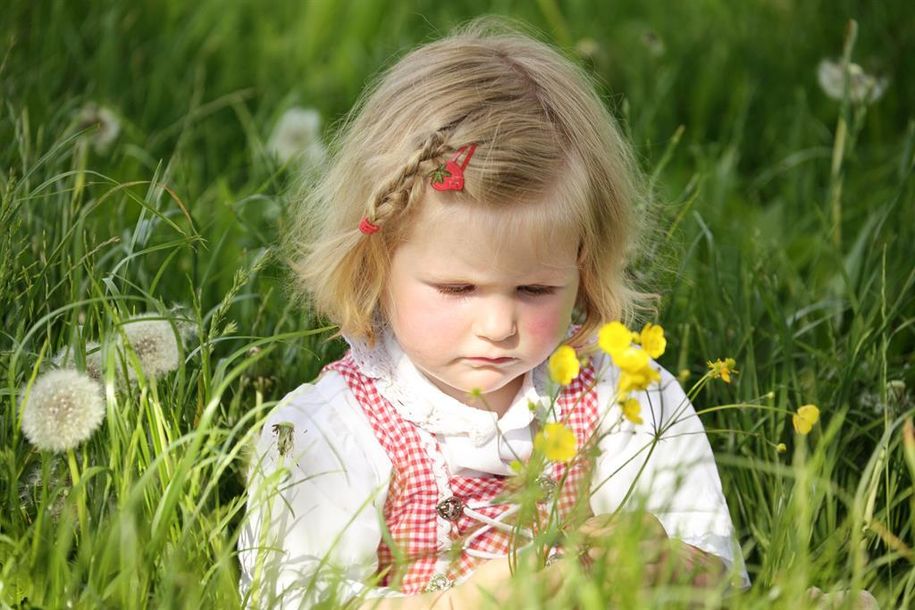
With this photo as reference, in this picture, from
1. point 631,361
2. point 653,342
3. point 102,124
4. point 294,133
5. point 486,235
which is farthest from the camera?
point 294,133

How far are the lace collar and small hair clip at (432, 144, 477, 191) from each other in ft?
1.15

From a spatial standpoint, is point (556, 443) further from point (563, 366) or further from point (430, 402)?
point (430, 402)

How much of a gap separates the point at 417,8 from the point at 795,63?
3.97ft

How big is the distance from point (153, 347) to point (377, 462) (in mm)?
387

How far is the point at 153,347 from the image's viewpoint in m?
1.99

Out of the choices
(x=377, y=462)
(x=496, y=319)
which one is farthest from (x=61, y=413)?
(x=496, y=319)

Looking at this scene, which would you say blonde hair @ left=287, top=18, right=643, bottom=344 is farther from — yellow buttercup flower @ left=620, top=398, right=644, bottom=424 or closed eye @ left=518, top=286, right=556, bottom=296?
yellow buttercup flower @ left=620, top=398, right=644, bottom=424

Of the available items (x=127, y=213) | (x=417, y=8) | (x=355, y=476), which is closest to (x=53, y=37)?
(x=127, y=213)

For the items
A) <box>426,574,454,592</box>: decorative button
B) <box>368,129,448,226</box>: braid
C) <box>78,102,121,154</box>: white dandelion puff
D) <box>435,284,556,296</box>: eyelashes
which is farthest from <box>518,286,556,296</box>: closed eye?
<box>78,102,121,154</box>: white dandelion puff

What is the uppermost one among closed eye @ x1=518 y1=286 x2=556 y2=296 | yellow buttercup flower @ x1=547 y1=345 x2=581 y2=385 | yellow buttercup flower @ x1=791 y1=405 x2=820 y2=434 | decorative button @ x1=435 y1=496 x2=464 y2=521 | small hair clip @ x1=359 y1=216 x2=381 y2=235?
small hair clip @ x1=359 y1=216 x2=381 y2=235

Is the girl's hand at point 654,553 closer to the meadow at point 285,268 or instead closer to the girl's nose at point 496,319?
the meadow at point 285,268

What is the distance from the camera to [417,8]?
14.3ft

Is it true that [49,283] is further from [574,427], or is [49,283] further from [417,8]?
[417,8]

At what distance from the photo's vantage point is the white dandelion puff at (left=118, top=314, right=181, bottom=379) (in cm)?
198
